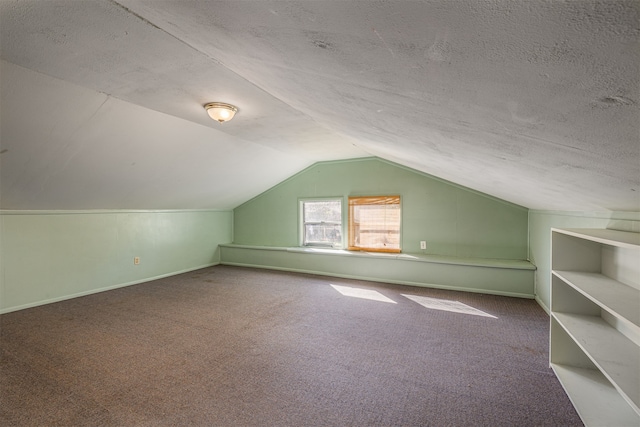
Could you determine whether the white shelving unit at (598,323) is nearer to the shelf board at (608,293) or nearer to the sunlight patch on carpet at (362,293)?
the shelf board at (608,293)

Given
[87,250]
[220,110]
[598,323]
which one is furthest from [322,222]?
[598,323]

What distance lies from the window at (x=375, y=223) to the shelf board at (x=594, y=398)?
309 centimetres

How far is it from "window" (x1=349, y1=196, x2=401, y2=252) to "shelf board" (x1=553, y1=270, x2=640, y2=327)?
3.01m

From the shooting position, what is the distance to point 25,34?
5.54 feet

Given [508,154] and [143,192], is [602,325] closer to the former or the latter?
[508,154]

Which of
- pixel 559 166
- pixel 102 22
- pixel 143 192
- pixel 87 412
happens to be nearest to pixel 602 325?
pixel 559 166

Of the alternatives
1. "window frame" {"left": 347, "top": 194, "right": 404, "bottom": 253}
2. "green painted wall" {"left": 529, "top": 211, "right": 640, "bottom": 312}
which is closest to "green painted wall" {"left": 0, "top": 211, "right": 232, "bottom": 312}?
"window frame" {"left": 347, "top": 194, "right": 404, "bottom": 253}

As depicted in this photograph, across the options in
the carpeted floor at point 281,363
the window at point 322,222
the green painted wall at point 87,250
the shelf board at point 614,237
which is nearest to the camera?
the shelf board at point 614,237

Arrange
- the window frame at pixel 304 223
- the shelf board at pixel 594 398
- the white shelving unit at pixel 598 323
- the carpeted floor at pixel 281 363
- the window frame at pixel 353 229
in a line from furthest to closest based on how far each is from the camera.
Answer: the window frame at pixel 304 223
the window frame at pixel 353 229
the carpeted floor at pixel 281 363
the shelf board at pixel 594 398
the white shelving unit at pixel 598 323

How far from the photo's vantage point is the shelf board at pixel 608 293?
4.56ft

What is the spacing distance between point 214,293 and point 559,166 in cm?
435

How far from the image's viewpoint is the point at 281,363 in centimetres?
243

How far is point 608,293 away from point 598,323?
57 centimetres

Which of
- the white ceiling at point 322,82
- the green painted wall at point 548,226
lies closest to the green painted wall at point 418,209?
the green painted wall at point 548,226
